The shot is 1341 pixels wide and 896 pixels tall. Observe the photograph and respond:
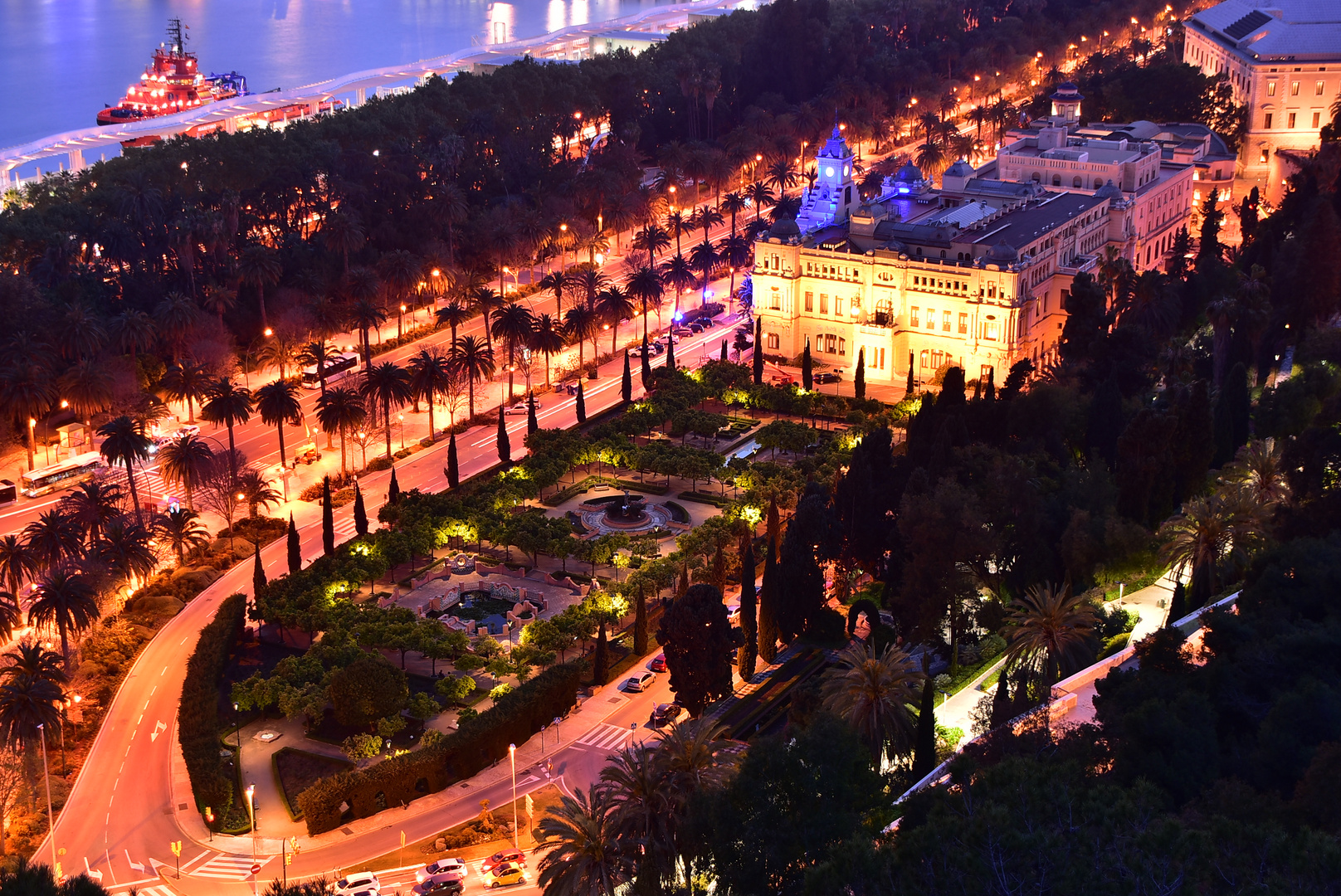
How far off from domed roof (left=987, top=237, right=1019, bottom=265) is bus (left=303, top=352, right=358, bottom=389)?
156ft

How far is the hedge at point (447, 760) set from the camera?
193 ft

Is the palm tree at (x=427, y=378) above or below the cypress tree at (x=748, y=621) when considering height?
above

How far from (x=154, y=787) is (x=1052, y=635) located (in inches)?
1479

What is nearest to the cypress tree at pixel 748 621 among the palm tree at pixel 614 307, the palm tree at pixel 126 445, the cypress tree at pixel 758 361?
the palm tree at pixel 126 445

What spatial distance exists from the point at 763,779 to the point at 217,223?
85201 mm

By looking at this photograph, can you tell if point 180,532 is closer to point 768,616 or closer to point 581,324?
point 768,616

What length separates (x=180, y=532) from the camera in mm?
79312

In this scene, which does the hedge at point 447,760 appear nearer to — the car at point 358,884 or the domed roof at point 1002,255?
the car at point 358,884

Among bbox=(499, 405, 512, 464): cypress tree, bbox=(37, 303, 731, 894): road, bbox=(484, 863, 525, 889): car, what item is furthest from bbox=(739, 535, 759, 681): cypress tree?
bbox=(499, 405, 512, 464): cypress tree

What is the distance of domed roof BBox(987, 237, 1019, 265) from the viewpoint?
10394 centimetres

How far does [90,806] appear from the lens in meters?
60.7

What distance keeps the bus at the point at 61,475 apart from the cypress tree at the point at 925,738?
5668 centimetres

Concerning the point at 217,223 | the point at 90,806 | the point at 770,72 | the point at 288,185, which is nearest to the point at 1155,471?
the point at 90,806

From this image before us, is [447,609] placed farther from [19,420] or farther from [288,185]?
[288,185]
